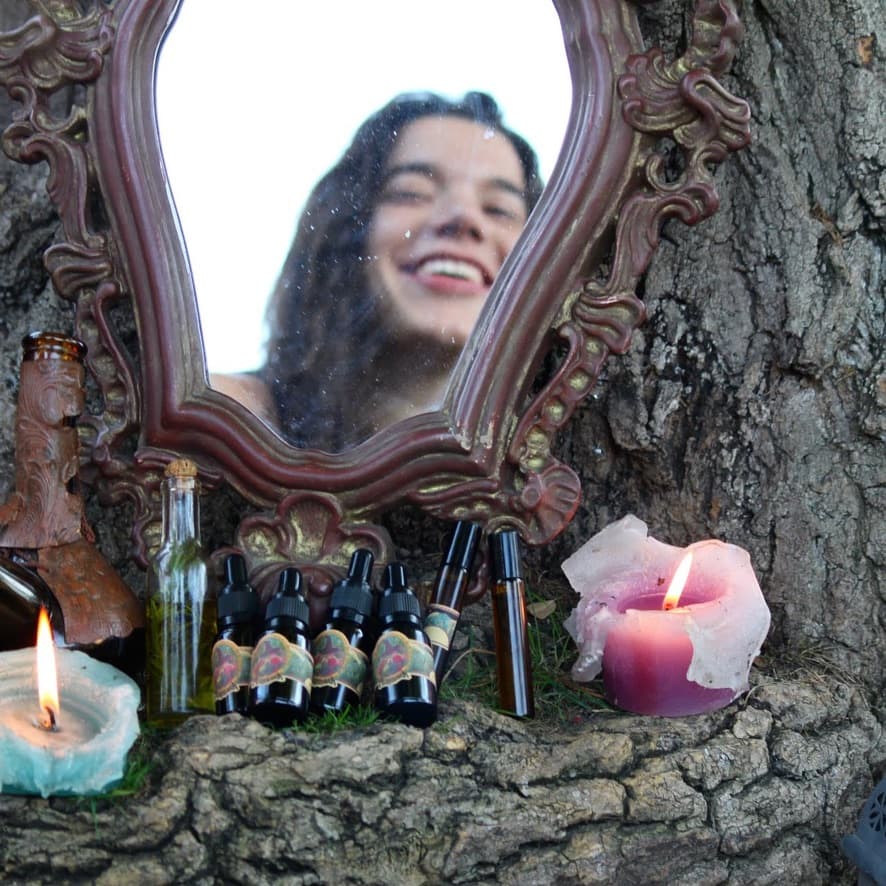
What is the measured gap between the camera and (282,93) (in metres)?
1.23

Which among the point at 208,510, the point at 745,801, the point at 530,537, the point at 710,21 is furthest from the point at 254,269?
the point at 745,801

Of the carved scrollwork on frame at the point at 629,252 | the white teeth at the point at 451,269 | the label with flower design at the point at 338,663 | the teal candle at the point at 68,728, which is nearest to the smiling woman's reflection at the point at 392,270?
the white teeth at the point at 451,269

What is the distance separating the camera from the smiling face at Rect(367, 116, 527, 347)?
1199 mm

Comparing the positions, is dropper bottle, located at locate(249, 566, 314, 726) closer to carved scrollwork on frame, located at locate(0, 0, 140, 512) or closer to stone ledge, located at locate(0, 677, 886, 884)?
stone ledge, located at locate(0, 677, 886, 884)

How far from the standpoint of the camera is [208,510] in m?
1.29

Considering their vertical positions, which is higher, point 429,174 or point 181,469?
point 429,174

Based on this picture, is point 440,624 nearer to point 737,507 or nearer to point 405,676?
point 405,676

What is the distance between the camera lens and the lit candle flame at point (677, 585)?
1.11m

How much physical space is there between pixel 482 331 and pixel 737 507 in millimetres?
352

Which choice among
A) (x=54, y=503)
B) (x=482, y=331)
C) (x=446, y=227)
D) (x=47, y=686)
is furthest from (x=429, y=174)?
(x=47, y=686)

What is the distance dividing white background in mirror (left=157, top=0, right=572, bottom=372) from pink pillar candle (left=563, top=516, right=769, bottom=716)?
1.31 ft

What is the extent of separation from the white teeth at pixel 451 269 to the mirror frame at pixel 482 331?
0.10 ft

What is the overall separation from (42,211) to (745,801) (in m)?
1.00

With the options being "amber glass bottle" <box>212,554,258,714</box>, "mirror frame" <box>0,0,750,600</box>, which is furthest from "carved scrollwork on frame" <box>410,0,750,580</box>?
"amber glass bottle" <box>212,554,258,714</box>
